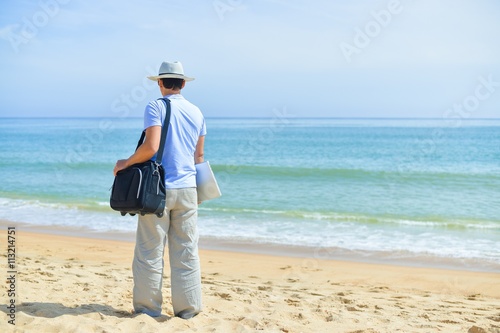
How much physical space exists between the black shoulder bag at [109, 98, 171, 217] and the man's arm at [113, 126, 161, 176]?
0.10 ft

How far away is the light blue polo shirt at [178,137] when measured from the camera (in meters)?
3.59

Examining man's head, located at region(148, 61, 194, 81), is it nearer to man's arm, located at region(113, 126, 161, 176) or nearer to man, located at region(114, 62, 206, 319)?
man, located at region(114, 62, 206, 319)

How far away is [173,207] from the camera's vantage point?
3.67 meters

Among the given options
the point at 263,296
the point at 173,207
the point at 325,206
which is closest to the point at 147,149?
the point at 173,207

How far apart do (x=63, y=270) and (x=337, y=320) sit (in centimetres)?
306

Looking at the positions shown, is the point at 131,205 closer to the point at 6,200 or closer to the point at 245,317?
the point at 245,317

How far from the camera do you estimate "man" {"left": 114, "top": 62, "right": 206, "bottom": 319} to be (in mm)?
3609

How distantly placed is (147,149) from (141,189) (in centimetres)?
26

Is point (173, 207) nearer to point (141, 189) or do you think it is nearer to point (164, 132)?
point (141, 189)

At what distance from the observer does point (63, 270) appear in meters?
5.84

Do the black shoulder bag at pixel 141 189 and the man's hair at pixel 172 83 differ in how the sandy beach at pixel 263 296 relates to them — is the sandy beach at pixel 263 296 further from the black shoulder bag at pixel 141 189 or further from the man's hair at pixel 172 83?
the man's hair at pixel 172 83

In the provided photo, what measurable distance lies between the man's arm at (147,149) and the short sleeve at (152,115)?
32 millimetres

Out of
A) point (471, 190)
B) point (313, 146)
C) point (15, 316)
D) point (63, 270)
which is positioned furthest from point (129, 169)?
point (313, 146)

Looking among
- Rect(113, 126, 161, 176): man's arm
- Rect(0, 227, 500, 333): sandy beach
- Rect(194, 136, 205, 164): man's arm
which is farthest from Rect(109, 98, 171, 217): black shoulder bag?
Rect(0, 227, 500, 333): sandy beach
